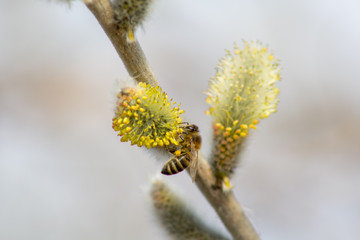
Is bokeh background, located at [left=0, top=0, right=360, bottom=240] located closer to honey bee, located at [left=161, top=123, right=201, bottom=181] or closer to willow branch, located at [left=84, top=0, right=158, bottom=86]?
honey bee, located at [left=161, top=123, right=201, bottom=181]

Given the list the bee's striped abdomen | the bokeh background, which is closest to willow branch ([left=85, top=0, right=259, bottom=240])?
the bee's striped abdomen

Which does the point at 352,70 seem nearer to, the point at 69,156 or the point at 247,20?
the point at 247,20

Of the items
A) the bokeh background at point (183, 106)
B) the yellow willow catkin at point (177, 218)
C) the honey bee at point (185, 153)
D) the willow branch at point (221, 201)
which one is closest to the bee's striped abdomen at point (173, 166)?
the honey bee at point (185, 153)

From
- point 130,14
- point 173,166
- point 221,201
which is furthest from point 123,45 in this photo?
point 221,201

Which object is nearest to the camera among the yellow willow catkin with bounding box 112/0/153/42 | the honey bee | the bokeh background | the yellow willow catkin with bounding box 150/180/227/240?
the yellow willow catkin with bounding box 112/0/153/42

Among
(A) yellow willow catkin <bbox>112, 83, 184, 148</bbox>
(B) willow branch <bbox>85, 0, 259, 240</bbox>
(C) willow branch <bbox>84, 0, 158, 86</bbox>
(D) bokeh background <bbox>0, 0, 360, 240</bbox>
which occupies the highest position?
(D) bokeh background <bbox>0, 0, 360, 240</bbox>

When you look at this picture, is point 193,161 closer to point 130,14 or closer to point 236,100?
A: point 236,100
